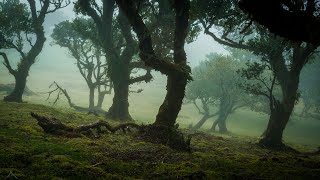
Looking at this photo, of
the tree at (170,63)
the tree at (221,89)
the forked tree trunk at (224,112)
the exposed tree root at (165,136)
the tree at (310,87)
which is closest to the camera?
the exposed tree root at (165,136)

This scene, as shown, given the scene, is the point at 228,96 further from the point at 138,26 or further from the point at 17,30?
the point at 138,26

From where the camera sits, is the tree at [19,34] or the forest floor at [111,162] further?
the tree at [19,34]

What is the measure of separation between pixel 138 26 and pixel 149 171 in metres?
10.6

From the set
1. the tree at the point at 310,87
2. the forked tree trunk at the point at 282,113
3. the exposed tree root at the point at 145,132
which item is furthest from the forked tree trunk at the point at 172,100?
the tree at the point at 310,87

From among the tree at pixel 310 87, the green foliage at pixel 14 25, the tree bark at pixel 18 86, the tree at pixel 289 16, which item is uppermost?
the tree at pixel 310 87

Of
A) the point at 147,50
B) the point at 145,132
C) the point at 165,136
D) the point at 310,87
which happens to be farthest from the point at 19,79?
the point at 310,87

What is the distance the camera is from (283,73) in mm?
26500

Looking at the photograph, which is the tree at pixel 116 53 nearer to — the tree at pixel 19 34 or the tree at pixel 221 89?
the tree at pixel 19 34

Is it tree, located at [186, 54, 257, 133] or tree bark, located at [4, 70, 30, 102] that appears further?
tree, located at [186, 54, 257, 133]

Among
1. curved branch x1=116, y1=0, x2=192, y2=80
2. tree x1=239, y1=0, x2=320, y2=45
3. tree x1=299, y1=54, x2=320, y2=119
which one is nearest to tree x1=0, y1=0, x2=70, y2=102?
curved branch x1=116, y1=0, x2=192, y2=80

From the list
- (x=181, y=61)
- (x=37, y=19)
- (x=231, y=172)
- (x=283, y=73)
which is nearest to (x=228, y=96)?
(x=283, y=73)

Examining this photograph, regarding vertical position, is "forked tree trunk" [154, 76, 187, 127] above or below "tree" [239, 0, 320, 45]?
below

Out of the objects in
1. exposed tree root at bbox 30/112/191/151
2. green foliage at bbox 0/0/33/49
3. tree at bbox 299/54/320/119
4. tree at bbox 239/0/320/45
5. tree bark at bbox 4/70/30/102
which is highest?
tree at bbox 299/54/320/119

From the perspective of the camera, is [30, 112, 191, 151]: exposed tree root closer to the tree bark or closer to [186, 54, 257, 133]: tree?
the tree bark
